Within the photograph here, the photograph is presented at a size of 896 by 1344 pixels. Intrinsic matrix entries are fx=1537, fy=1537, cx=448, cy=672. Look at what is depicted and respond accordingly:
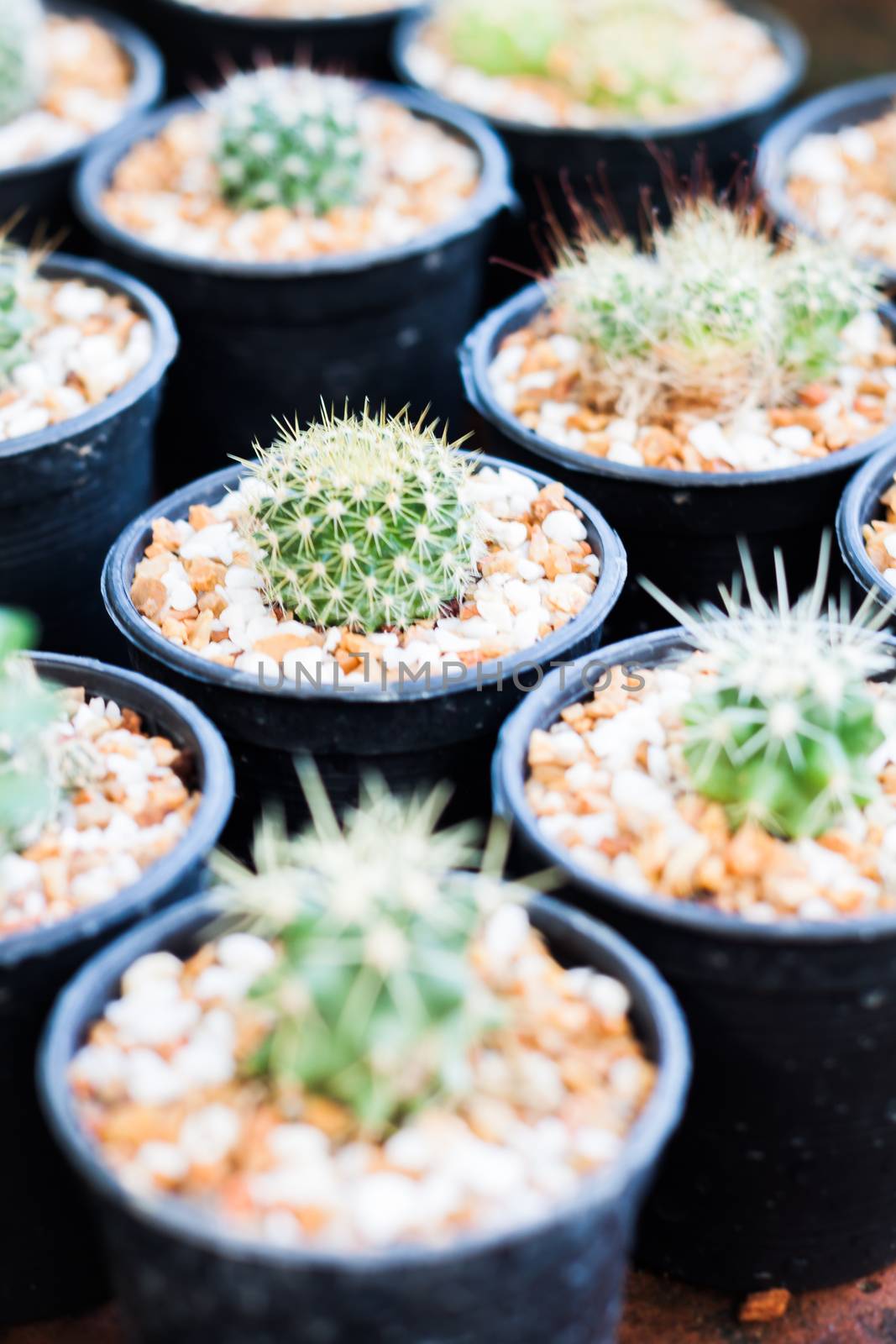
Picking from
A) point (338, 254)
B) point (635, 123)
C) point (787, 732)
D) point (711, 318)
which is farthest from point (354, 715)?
point (635, 123)

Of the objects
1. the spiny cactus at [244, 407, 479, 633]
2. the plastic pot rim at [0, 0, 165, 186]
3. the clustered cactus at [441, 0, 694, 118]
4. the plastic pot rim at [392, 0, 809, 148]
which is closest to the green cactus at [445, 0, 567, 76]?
the clustered cactus at [441, 0, 694, 118]

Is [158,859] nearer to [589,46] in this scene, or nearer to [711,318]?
[711,318]

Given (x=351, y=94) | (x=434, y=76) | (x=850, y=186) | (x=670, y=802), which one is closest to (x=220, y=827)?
(x=670, y=802)

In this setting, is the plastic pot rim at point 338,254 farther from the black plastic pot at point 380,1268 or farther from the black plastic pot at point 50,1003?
the black plastic pot at point 380,1268

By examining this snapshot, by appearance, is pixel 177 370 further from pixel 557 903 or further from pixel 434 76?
pixel 557 903

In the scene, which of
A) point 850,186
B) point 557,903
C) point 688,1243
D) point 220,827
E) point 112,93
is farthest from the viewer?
point 112,93

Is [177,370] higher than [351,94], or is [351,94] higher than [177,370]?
[351,94]
